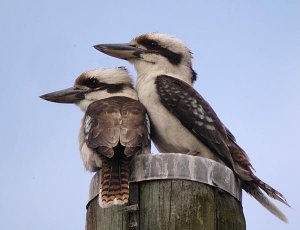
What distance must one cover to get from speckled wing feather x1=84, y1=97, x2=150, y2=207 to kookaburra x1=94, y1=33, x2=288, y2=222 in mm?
267

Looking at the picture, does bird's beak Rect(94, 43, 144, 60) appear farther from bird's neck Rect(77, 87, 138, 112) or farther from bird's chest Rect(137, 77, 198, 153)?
bird's chest Rect(137, 77, 198, 153)

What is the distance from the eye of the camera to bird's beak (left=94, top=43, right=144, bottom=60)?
290 inches

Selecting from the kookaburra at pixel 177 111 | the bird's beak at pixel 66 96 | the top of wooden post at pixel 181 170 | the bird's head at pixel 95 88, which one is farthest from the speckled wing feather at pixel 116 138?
the bird's beak at pixel 66 96

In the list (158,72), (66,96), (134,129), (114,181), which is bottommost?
(114,181)

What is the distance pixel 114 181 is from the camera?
4.83 m

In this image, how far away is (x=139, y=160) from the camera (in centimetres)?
484

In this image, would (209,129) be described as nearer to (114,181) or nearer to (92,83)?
(92,83)

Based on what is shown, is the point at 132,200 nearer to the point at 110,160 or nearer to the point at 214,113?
the point at 110,160

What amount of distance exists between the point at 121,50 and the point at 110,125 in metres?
1.81

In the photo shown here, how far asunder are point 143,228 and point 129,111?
2.00 metres

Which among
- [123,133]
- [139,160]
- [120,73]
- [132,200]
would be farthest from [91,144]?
[120,73]

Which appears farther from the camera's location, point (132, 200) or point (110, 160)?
point (110, 160)

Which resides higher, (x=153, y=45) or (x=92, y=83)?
(x=153, y=45)

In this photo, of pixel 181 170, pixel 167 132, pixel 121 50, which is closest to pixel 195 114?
pixel 167 132
